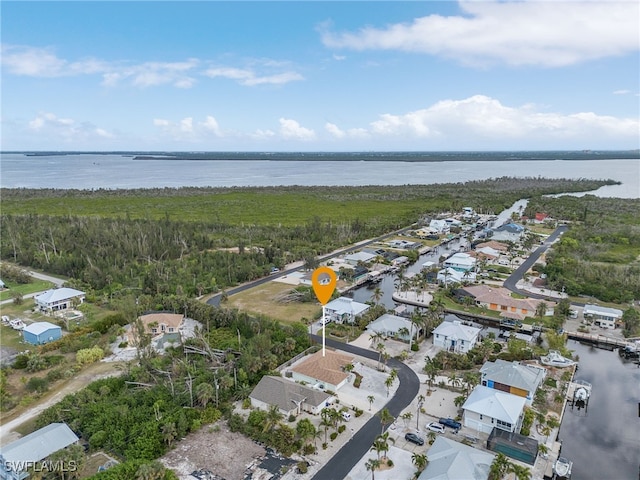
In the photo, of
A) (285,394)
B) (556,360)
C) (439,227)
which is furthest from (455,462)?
(439,227)

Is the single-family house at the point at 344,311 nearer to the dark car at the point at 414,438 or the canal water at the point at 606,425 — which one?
the dark car at the point at 414,438

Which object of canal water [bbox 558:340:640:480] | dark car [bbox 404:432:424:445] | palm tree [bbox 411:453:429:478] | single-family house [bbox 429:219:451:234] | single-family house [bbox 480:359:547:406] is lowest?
canal water [bbox 558:340:640:480]

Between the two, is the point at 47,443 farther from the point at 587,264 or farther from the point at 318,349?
the point at 587,264

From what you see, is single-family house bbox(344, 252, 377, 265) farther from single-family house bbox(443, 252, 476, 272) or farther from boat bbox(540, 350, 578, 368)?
boat bbox(540, 350, 578, 368)

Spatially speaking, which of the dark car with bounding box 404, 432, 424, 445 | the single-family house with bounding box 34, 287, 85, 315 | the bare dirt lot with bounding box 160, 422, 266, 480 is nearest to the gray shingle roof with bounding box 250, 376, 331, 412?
the bare dirt lot with bounding box 160, 422, 266, 480

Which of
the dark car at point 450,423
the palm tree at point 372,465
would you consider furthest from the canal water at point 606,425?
the palm tree at point 372,465

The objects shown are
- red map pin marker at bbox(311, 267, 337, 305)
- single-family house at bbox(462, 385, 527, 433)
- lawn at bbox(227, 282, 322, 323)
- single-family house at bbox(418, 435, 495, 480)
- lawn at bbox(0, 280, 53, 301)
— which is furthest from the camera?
lawn at bbox(0, 280, 53, 301)

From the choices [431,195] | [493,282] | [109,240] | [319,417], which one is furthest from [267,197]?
[319,417]
